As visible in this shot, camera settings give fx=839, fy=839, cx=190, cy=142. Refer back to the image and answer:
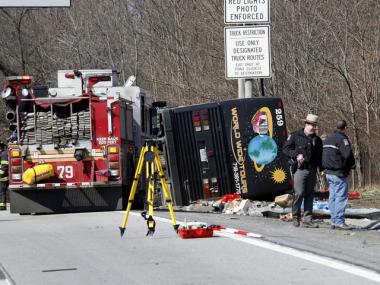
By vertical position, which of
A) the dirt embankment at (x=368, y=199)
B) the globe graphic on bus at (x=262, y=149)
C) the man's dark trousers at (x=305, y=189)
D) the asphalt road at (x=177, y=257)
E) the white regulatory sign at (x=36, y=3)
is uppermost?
the white regulatory sign at (x=36, y=3)

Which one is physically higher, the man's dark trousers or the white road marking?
the man's dark trousers

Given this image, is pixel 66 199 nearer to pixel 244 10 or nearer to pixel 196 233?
pixel 244 10

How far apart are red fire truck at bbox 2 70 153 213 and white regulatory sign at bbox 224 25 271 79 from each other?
3.23 meters

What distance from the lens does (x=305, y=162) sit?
47.1 feet

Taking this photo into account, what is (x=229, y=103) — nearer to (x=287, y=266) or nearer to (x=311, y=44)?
(x=311, y=44)

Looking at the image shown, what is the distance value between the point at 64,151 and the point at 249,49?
17.6 ft

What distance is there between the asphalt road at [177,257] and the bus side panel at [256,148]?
397 centimetres

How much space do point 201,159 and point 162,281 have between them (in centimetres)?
1070

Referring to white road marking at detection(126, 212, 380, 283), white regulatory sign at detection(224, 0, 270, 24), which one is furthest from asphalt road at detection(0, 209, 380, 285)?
white regulatory sign at detection(224, 0, 270, 24)

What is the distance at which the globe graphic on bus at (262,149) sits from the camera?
19469 mm

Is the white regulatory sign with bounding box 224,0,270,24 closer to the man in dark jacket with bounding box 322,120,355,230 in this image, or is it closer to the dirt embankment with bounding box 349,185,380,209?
the dirt embankment with bounding box 349,185,380,209

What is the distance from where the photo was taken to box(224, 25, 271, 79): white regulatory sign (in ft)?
69.1

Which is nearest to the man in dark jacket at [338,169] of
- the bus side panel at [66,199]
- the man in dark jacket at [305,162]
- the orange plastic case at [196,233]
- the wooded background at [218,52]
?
the man in dark jacket at [305,162]

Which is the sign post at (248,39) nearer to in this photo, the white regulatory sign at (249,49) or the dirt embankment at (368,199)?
the white regulatory sign at (249,49)
